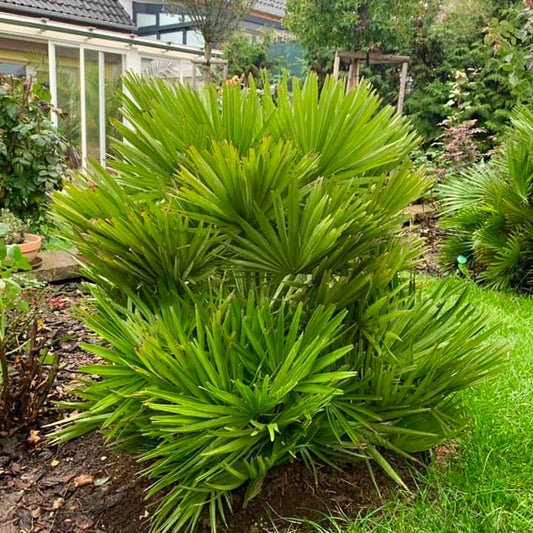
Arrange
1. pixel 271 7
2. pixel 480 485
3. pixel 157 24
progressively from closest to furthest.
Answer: pixel 480 485 → pixel 157 24 → pixel 271 7

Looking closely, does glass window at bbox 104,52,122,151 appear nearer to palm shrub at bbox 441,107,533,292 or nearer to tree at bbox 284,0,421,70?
tree at bbox 284,0,421,70

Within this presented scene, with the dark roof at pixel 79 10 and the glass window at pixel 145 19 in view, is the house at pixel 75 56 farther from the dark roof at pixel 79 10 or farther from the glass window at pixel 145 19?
the glass window at pixel 145 19

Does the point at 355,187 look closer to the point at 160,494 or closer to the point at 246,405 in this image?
the point at 246,405

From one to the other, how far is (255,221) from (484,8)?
1037 centimetres

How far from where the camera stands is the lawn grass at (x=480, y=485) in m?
1.64

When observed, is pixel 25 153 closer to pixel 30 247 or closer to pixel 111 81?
pixel 30 247

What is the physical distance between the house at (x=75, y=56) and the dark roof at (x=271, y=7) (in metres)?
A: 6.85

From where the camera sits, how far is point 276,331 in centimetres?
153

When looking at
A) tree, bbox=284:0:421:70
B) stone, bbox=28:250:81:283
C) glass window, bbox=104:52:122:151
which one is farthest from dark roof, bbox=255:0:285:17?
stone, bbox=28:250:81:283

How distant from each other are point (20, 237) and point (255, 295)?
118 inches

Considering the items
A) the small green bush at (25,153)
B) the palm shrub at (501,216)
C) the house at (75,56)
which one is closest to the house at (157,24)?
the house at (75,56)

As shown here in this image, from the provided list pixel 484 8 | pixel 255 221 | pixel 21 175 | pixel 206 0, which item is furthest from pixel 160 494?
pixel 484 8

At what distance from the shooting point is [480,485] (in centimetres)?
179

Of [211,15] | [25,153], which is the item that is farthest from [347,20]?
[25,153]
